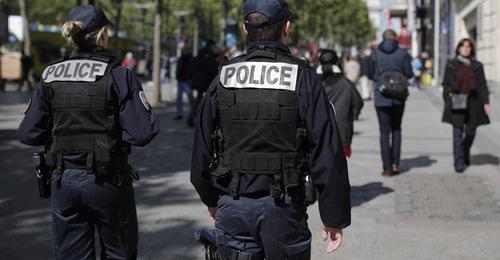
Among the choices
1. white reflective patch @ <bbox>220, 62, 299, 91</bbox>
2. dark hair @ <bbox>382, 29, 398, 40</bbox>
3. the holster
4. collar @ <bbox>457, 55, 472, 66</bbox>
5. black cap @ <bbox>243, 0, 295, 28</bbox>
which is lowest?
the holster

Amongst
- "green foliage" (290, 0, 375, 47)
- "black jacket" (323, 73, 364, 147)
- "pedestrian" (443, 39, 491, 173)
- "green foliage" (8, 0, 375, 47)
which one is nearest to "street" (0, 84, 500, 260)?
"pedestrian" (443, 39, 491, 173)

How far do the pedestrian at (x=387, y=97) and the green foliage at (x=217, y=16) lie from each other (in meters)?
27.4

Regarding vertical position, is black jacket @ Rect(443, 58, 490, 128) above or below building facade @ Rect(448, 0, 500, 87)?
below

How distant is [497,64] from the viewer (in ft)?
83.2

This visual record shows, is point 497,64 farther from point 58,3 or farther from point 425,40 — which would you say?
point 58,3

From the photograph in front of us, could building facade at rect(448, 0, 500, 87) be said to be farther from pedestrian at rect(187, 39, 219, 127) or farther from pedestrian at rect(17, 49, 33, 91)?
pedestrian at rect(17, 49, 33, 91)

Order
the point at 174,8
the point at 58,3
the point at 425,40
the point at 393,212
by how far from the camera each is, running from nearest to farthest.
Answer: the point at 393,212
the point at 425,40
the point at 58,3
the point at 174,8

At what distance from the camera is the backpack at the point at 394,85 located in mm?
9508

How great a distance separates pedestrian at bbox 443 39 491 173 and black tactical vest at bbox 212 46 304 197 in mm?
6739

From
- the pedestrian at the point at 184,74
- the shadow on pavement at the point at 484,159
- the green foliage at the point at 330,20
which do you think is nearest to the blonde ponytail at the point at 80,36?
the shadow on pavement at the point at 484,159

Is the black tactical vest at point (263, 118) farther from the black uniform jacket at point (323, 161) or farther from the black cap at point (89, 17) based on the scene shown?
the black cap at point (89, 17)

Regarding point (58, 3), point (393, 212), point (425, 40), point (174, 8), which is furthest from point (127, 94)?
point (174, 8)

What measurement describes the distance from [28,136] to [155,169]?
6099mm

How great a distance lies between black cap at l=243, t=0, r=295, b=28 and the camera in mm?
3375
